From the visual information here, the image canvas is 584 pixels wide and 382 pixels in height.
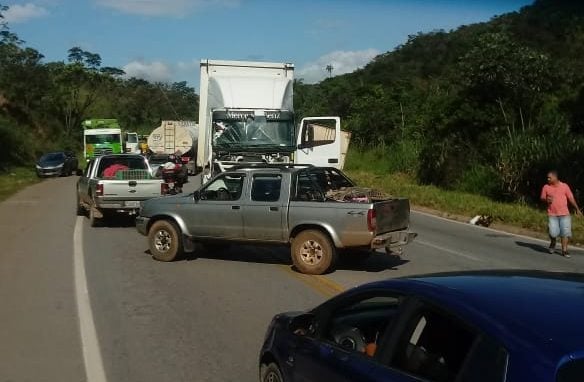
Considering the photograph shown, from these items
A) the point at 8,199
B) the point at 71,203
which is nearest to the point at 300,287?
the point at 71,203

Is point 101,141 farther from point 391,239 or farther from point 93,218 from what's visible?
point 391,239

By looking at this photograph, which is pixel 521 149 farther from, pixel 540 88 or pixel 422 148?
pixel 422 148

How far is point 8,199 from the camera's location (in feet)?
93.1

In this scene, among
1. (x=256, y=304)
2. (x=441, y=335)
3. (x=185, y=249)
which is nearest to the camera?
(x=441, y=335)

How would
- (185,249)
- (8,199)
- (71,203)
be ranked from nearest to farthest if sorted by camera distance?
(185,249), (71,203), (8,199)

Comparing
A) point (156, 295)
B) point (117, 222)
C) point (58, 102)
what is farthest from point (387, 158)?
point (58, 102)

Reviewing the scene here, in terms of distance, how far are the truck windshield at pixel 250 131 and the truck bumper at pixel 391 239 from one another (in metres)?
7.96

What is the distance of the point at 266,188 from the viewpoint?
11.5m

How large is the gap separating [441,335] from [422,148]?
29030 millimetres

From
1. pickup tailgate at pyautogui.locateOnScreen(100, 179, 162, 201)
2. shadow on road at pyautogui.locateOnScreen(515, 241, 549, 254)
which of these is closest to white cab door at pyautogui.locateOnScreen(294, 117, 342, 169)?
pickup tailgate at pyautogui.locateOnScreen(100, 179, 162, 201)

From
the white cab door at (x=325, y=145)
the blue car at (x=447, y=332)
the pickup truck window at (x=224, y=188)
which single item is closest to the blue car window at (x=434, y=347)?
the blue car at (x=447, y=332)

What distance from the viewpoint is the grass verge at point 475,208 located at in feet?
57.4

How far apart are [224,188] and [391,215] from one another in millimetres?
2868

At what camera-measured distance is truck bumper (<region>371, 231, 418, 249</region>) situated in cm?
1049
